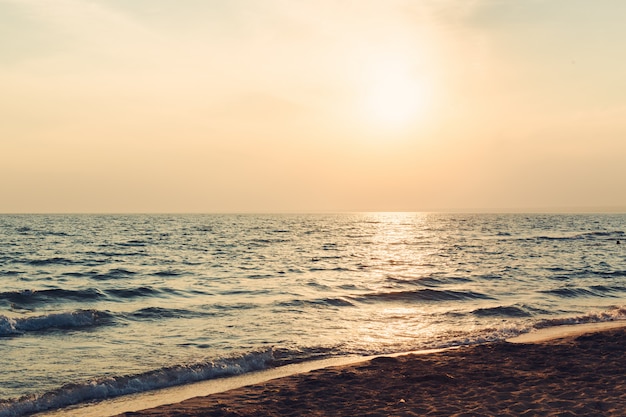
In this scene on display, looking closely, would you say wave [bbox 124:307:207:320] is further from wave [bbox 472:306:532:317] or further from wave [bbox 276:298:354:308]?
wave [bbox 472:306:532:317]

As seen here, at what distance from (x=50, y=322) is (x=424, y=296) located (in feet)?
56.9

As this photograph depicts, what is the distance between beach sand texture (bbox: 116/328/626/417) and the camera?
1091 cm

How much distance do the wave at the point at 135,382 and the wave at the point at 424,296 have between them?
13.0 m

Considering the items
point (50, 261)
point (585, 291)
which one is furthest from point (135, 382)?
point (50, 261)

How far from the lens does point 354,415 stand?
35.1ft

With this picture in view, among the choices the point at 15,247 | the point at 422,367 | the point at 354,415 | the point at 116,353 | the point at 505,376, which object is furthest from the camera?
the point at 15,247

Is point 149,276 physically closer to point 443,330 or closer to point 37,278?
point 37,278

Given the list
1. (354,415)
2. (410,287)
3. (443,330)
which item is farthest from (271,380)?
(410,287)

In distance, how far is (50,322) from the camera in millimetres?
20359

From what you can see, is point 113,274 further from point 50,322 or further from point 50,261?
point 50,322

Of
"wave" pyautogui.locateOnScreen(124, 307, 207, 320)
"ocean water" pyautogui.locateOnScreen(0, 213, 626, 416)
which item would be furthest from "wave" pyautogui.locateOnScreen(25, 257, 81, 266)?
"wave" pyautogui.locateOnScreen(124, 307, 207, 320)

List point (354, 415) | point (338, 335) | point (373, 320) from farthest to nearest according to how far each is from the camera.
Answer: point (373, 320), point (338, 335), point (354, 415)

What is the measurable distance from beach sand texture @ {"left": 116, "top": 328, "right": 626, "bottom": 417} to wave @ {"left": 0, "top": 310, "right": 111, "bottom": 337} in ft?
32.8

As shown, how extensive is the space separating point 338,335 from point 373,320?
360 centimetres
